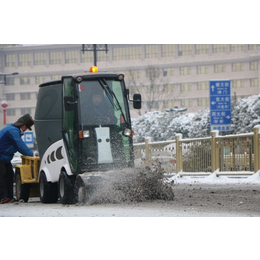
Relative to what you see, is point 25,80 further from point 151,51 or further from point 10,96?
point 151,51

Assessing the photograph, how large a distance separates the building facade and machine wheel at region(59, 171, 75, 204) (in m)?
33.6

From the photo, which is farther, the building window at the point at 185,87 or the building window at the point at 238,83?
the building window at the point at 185,87

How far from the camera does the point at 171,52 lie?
5147cm

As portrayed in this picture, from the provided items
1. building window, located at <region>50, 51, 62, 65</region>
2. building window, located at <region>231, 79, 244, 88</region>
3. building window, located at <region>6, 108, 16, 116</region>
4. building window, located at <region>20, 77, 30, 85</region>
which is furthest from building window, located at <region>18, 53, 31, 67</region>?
building window, located at <region>231, 79, 244, 88</region>

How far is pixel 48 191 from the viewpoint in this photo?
1104 cm

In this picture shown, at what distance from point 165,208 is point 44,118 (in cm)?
320

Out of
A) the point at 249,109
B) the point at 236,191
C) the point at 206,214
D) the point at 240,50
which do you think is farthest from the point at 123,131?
the point at 240,50

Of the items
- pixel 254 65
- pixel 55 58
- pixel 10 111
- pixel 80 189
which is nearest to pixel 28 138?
pixel 80 189

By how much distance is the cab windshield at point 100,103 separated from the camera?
10125 mm

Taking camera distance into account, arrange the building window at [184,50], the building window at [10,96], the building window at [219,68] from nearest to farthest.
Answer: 1. the building window at [219,68]
2. the building window at [184,50]
3. the building window at [10,96]

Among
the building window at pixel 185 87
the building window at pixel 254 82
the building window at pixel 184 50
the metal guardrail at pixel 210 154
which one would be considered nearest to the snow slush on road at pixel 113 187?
the metal guardrail at pixel 210 154

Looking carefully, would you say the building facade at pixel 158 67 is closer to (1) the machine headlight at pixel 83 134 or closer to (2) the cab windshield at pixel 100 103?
(2) the cab windshield at pixel 100 103

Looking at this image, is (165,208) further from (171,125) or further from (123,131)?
(171,125)

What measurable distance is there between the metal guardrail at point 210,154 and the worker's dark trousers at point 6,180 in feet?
11.7
